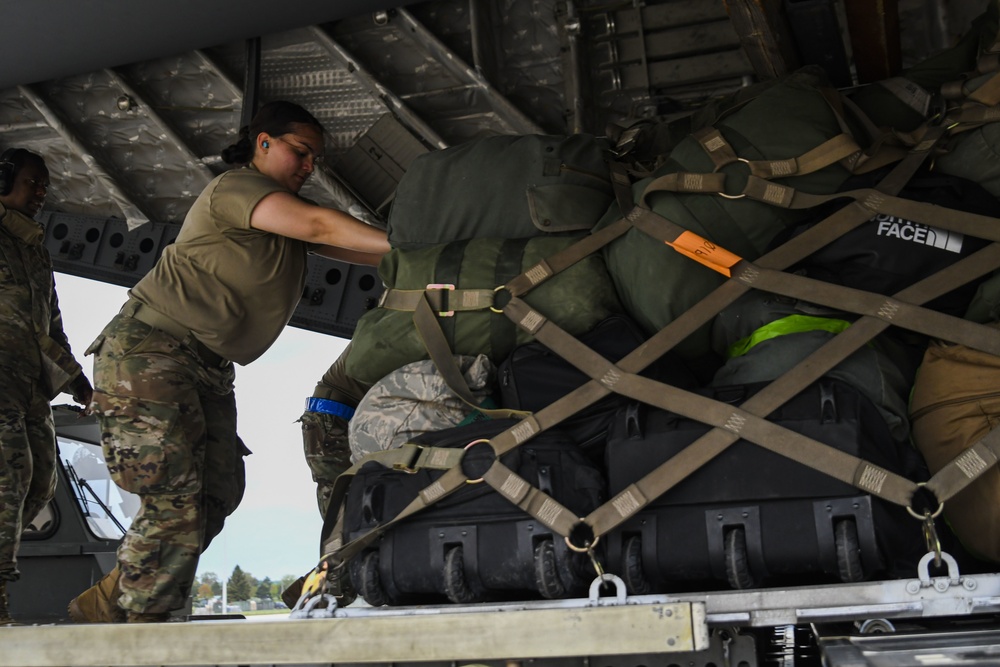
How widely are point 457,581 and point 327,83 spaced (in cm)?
352

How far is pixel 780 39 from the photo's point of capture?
3219 millimetres

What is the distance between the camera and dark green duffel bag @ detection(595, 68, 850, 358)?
236 centimetres

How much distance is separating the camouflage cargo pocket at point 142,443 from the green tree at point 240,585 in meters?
15.8

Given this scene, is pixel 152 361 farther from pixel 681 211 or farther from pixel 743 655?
pixel 743 655

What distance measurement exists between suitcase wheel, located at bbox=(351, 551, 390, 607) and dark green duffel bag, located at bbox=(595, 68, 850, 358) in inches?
34.0

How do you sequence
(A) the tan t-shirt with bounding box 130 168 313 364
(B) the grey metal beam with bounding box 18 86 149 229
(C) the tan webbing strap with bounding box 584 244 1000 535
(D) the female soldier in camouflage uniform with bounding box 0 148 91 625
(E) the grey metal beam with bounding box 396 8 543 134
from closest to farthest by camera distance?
(C) the tan webbing strap with bounding box 584 244 1000 535, (A) the tan t-shirt with bounding box 130 168 313 364, (D) the female soldier in camouflage uniform with bounding box 0 148 91 625, (E) the grey metal beam with bounding box 396 8 543 134, (B) the grey metal beam with bounding box 18 86 149 229

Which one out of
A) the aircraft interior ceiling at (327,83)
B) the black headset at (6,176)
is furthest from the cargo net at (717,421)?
the black headset at (6,176)

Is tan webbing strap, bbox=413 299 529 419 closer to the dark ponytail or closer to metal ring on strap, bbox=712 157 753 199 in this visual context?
metal ring on strap, bbox=712 157 753 199

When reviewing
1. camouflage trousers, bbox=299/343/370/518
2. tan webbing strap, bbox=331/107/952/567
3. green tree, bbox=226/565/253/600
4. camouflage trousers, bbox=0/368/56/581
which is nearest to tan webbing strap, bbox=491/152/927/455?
tan webbing strap, bbox=331/107/952/567

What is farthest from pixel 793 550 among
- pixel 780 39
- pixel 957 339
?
pixel 780 39

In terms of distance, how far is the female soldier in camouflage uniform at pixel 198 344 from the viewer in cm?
320

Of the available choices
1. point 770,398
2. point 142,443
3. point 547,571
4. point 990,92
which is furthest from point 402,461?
point 990,92

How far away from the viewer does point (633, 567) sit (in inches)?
81.7

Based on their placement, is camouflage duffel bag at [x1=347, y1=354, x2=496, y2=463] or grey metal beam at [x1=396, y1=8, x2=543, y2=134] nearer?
camouflage duffel bag at [x1=347, y1=354, x2=496, y2=463]
